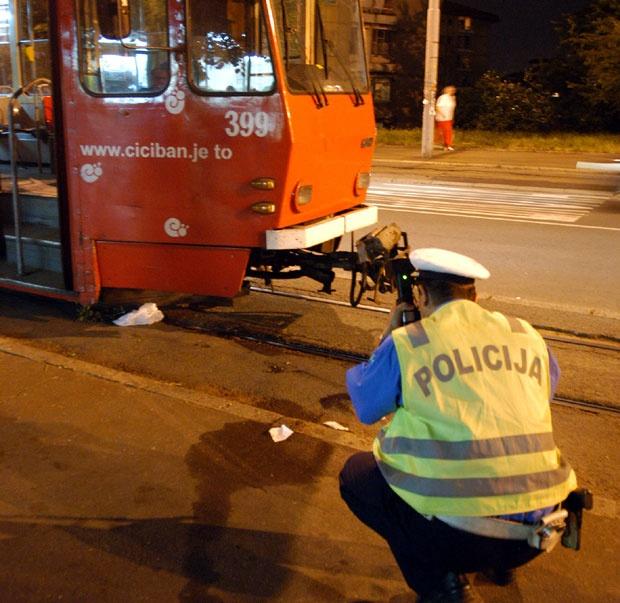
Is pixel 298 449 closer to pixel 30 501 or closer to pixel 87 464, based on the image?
pixel 87 464

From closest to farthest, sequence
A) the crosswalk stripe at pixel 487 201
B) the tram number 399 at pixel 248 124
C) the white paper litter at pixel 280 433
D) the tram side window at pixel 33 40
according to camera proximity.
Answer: the white paper litter at pixel 280 433 < the tram number 399 at pixel 248 124 < the tram side window at pixel 33 40 < the crosswalk stripe at pixel 487 201

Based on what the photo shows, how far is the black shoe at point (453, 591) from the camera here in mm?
2586

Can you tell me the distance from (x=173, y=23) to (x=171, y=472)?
3.23 meters

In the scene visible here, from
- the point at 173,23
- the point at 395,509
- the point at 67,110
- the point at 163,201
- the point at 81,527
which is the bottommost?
the point at 81,527

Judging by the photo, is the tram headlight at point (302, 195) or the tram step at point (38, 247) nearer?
the tram headlight at point (302, 195)

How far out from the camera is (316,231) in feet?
18.9

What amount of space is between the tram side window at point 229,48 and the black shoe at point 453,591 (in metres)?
3.79

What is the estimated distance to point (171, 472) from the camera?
407cm

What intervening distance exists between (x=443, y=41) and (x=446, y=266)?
49197 mm

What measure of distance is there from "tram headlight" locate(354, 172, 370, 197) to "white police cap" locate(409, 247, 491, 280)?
407 cm

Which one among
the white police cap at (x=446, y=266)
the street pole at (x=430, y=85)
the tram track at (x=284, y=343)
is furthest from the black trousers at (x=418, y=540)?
the street pole at (x=430, y=85)

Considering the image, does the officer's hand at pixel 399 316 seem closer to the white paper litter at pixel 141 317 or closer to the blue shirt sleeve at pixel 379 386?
the blue shirt sleeve at pixel 379 386

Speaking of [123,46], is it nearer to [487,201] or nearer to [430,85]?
[487,201]


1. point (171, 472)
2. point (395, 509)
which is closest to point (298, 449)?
point (171, 472)
